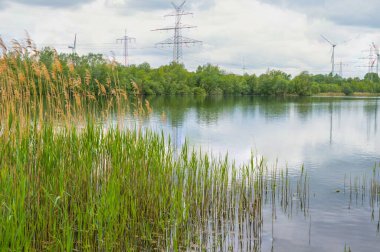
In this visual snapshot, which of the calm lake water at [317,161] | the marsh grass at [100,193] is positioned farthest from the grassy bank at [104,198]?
the calm lake water at [317,161]

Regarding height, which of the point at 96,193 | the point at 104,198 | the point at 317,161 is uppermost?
the point at 104,198

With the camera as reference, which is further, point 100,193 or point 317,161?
point 317,161

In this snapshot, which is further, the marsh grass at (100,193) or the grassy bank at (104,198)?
the marsh grass at (100,193)

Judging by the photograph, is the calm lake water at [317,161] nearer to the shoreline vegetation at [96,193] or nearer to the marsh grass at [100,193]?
the shoreline vegetation at [96,193]

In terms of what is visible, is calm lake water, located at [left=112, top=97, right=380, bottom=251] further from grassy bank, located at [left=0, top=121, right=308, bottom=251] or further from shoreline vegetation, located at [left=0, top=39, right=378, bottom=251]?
grassy bank, located at [left=0, top=121, right=308, bottom=251]

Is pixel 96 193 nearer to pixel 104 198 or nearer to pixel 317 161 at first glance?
pixel 104 198

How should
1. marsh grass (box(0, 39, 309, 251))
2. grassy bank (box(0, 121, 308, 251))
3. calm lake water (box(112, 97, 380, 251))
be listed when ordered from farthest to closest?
calm lake water (box(112, 97, 380, 251)) → marsh grass (box(0, 39, 309, 251)) → grassy bank (box(0, 121, 308, 251))

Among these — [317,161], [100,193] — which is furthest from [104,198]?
[317,161]

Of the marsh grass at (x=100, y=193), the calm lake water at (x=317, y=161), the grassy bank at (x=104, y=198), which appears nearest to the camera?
the grassy bank at (x=104, y=198)

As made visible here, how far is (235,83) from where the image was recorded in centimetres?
12800

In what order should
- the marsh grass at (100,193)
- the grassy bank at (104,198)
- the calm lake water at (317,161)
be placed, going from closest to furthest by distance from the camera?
the grassy bank at (104,198) → the marsh grass at (100,193) → the calm lake water at (317,161)

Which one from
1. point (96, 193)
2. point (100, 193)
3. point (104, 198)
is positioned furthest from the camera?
point (100, 193)

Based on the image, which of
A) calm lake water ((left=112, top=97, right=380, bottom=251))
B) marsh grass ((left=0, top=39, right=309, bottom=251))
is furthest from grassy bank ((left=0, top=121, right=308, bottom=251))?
calm lake water ((left=112, top=97, right=380, bottom=251))

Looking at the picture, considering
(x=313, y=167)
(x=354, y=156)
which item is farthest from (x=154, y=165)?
(x=354, y=156)
